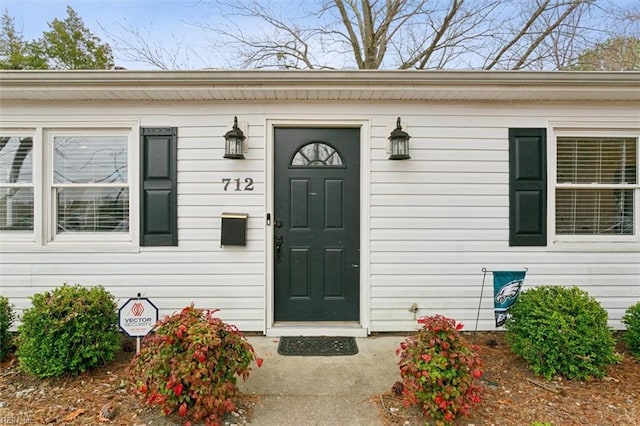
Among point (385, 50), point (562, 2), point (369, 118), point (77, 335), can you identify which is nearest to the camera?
point (77, 335)

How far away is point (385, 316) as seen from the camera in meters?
3.15

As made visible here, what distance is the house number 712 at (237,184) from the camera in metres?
3.11

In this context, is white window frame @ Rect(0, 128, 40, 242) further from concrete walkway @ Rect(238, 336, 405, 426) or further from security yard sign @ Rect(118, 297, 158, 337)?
concrete walkway @ Rect(238, 336, 405, 426)

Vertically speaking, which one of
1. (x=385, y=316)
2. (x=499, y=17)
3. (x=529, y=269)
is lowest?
(x=385, y=316)

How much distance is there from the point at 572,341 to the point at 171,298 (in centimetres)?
345

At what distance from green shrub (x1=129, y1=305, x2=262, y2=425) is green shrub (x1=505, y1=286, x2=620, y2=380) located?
2.17m

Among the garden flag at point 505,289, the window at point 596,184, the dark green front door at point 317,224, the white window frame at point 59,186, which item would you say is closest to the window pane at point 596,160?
the window at point 596,184

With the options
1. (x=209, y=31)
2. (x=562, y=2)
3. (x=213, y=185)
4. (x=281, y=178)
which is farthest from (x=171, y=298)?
(x=562, y=2)

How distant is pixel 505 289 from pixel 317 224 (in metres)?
1.96

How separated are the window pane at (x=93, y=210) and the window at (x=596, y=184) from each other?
4.41 m

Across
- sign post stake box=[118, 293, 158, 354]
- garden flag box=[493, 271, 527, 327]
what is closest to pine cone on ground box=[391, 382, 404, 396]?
garden flag box=[493, 271, 527, 327]

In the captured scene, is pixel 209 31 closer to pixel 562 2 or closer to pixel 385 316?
pixel 385 316

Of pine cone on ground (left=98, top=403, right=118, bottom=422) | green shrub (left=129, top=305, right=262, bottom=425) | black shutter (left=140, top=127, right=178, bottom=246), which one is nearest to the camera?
green shrub (left=129, top=305, right=262, bottom=425)

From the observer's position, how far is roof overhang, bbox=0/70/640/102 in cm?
278
